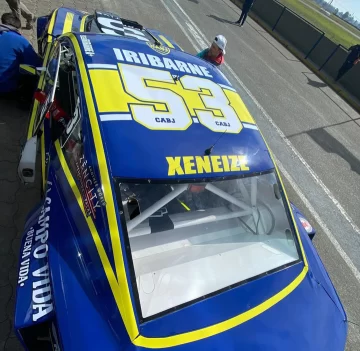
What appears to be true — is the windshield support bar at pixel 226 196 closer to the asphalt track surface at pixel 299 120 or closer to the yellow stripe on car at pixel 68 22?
the asphalt track surface at pixel 299 120

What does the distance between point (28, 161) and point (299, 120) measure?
6286 mm

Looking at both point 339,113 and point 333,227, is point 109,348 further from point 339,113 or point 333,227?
point 339,113

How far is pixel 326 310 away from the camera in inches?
82.3

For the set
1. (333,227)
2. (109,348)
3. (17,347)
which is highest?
(109,348)

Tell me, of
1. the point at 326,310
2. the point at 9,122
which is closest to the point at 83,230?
the point at 326,310

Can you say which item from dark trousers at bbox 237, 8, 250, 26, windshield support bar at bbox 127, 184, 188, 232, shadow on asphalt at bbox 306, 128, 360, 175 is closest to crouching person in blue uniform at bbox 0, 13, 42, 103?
windshield support bar at bbox 127, 184, 188, 232

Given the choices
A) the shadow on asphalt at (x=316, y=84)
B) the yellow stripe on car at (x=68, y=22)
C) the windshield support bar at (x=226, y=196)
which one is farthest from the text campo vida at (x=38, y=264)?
the shadow on asphalt at (x=316, y=84)

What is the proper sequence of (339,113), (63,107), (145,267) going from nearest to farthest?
(145,267) < (63,107) < (339,113)

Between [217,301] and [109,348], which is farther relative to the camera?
[217,301]

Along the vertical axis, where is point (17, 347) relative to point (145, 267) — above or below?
below

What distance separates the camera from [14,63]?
3910mm

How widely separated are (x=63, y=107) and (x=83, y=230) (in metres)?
1.46

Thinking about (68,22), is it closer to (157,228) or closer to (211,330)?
(157,228)

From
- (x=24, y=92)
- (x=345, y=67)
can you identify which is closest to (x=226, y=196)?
(x=24, y=92)
